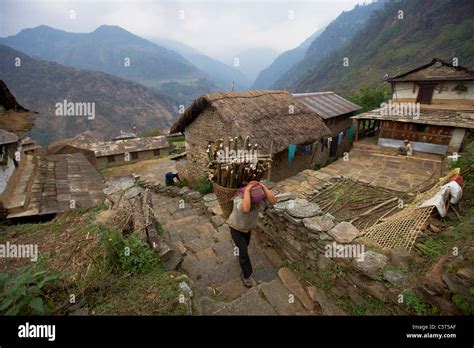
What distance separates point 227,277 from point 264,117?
315 inches

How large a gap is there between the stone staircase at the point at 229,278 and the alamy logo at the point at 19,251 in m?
2.64

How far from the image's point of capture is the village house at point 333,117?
15.4 metres

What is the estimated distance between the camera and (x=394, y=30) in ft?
237

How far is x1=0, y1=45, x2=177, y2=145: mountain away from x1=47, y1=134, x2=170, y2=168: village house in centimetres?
5515

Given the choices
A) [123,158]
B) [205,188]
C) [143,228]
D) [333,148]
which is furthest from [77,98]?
[143,228]

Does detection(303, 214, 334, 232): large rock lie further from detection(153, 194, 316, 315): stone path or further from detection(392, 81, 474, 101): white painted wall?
detection(392, 81, 474, 101): white painted wall

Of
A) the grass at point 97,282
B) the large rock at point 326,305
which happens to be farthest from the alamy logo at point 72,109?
the large rock at point 326,305

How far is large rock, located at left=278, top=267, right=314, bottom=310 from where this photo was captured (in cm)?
364

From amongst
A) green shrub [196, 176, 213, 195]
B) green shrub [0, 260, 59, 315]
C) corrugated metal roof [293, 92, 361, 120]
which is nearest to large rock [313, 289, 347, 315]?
green shrub [0, 260, 59, 315]

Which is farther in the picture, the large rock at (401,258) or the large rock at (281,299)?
the large rock at (281,299)

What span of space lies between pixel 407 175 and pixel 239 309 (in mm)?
10782

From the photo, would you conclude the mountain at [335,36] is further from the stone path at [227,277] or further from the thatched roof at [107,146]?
the stone path at [227,277]
